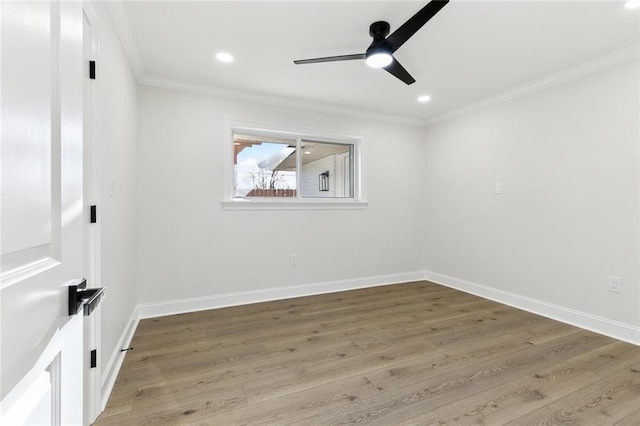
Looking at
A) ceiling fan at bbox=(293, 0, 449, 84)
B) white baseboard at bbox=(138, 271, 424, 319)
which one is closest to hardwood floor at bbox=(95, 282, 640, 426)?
white baseboard at bbox=(138, 271, 424, 319)

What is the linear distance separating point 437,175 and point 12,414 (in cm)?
451

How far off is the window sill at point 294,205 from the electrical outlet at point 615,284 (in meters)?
2.53

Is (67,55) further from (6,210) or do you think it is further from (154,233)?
(154,233)

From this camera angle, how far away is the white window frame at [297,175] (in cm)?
326

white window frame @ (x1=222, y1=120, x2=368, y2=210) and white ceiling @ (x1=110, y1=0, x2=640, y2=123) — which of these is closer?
white ceiling @ (x1=110, y1=0, x2=640, y2=123)

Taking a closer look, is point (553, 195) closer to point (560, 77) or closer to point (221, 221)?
point (560, 77)

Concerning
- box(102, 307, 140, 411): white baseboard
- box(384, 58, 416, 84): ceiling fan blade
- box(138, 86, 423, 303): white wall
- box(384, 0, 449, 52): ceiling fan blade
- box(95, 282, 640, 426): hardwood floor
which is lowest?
Result: box(95, 282, 640, 426): hardwood floor

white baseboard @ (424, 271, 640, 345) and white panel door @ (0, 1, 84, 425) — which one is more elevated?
white panel door @ (0, 1, 84, 425)

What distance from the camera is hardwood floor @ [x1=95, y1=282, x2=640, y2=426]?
1.57 m

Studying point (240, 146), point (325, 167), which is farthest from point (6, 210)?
point (325, 167)

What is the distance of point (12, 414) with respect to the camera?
0.39m

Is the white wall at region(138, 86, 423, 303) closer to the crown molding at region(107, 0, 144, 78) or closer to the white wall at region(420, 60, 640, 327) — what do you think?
the crown molding at region(107, 0, 144, 78)

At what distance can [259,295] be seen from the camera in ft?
11.1

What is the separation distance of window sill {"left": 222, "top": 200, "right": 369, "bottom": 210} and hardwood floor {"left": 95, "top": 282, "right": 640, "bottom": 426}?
1177 millimetres
